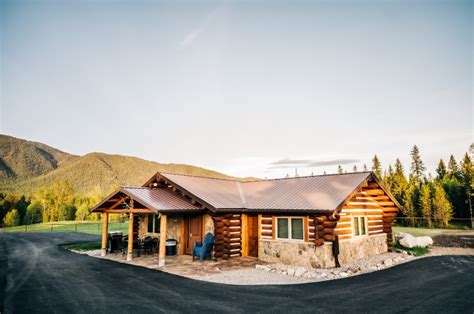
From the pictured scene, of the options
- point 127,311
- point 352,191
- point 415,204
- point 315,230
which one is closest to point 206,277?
point 127,311

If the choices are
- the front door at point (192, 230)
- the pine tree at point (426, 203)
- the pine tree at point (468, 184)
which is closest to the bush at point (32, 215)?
the front door at point (192, 230)

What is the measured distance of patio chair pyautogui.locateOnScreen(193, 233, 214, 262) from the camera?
16.2 metres

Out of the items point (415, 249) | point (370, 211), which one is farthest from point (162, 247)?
point (415, 249)

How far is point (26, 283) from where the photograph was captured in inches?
452

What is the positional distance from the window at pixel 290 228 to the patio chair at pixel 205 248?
389 cm

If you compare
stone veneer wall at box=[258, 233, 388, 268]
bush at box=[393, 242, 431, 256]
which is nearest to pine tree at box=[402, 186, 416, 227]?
bush at box=[393, 242, 431, 256]

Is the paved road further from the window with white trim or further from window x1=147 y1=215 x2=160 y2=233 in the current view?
window x1=147 y1=215 x2=160 y2=233

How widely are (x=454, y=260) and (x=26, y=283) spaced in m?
20.7

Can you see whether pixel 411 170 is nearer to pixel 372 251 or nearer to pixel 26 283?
pixel 372 251

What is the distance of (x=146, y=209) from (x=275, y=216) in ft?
23.6

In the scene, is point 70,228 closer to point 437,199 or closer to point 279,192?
point 279,192

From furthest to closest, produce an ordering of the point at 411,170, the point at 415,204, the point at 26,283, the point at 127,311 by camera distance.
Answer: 1. the point at 411,170
2. the point at 415,204
3. the point at 26,283
4. the point at 127,311

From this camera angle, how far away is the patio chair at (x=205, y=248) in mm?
16188

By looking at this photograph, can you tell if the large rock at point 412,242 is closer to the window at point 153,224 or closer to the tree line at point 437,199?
the window at point 153,224
